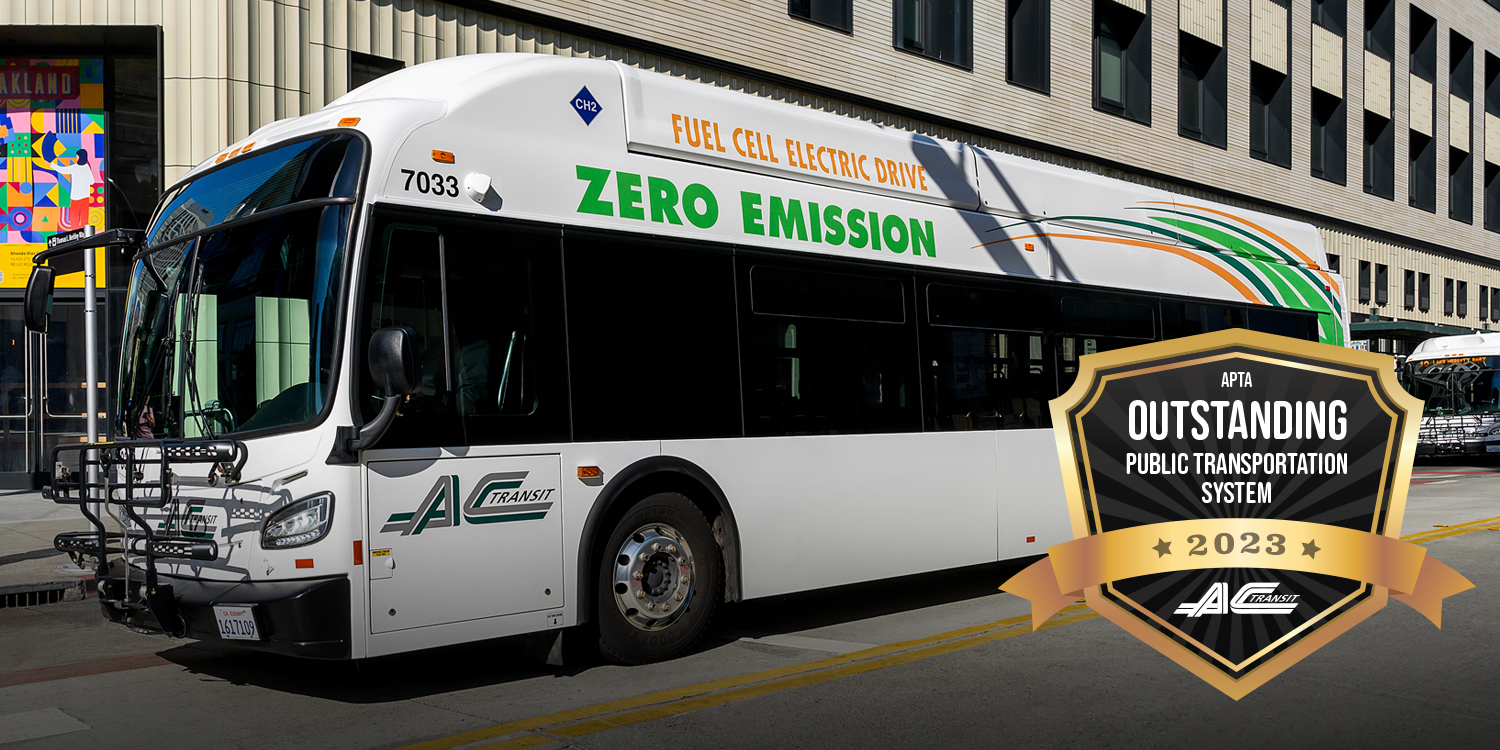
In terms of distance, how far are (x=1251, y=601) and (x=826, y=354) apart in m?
2.97

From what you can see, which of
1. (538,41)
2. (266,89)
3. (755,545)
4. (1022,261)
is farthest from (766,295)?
(538,41)

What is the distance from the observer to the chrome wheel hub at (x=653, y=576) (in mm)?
7090

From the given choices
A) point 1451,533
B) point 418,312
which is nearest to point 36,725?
point 418,312

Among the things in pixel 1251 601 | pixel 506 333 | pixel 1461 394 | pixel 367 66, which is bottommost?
pixel 1251 601

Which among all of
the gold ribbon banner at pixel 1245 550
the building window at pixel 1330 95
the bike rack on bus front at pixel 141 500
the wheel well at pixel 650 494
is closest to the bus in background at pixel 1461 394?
the building window at pixel 1330 95

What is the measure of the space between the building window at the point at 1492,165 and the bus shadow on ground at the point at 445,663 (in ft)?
140

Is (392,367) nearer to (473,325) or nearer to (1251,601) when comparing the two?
(473,325)

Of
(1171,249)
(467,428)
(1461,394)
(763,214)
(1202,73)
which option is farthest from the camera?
(1461,394)

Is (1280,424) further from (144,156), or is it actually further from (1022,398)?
(144,156)

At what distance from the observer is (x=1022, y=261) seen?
9891mm

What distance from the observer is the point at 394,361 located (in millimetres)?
5707

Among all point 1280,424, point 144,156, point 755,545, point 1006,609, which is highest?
point 144,156

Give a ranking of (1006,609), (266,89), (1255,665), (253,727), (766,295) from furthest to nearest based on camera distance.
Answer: (266,89), (1006,609), (766,295), (1255,665), (253,727)

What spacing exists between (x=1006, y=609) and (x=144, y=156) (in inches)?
502
